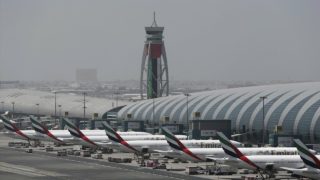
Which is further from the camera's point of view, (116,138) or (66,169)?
(116,138)

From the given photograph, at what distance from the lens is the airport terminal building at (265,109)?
506 feet

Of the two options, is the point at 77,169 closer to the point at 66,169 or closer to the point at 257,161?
the point at 66,169

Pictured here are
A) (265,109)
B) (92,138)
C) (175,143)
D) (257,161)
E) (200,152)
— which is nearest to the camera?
(257,161)

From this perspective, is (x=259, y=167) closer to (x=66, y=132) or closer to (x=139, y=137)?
(x=139, y=137)

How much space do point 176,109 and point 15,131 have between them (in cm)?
4202

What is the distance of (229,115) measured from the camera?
584ft

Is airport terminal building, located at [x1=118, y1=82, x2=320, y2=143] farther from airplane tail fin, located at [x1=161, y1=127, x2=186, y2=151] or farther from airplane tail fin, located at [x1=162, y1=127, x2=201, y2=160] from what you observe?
airplane tail fin, located at [x1=161, y1=127, x2=186, y2=151]

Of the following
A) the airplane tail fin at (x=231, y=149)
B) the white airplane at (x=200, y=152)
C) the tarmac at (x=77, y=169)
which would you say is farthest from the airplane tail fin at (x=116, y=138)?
the airplane tail fin at (x=231, y=149)

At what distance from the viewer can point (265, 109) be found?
16800 cm

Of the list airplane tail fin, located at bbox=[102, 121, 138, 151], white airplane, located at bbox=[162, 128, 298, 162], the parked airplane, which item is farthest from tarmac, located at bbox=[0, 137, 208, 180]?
the parked airplane

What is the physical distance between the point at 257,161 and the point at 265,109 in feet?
203

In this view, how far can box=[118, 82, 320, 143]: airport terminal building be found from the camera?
15438 cm

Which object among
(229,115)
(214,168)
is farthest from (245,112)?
(214,168)

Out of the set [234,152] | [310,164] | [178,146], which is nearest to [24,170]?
[178,146]
